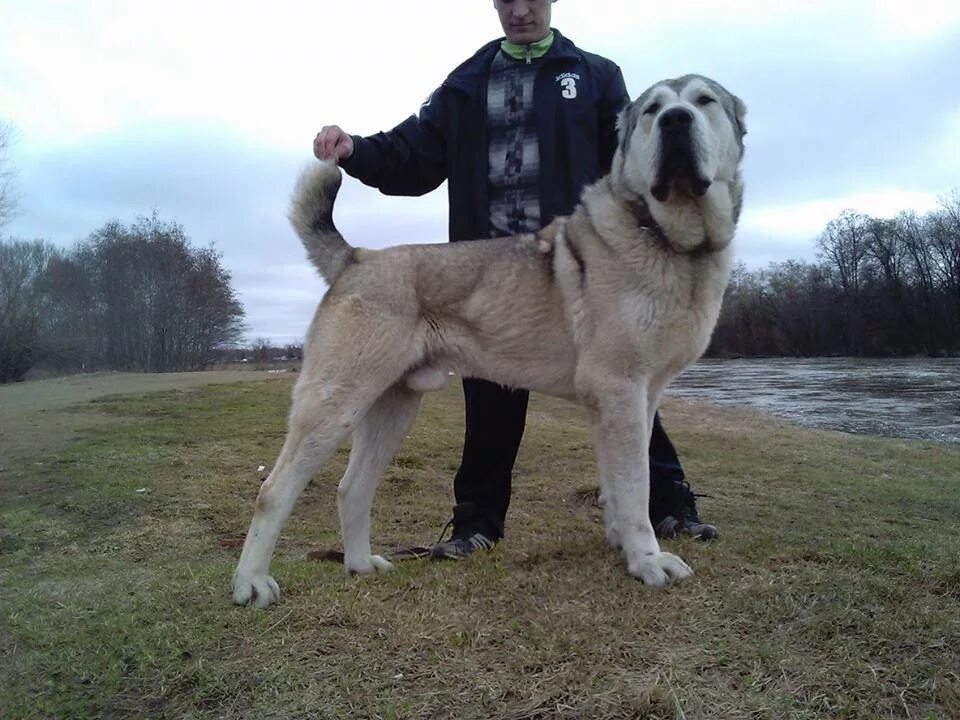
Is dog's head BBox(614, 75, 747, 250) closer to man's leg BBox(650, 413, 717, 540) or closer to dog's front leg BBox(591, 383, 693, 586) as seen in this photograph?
dog's front leg BBox(591, 383, 693, 586)

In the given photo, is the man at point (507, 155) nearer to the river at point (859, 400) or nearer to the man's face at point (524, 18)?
the man's face at point (524, 18)

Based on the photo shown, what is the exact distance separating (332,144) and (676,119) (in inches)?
69.5

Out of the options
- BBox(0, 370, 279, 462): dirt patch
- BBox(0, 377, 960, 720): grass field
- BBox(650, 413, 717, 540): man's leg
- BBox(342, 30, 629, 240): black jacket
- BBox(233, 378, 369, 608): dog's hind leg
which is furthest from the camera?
BBox(0, 370, 279, 462): dirt patch

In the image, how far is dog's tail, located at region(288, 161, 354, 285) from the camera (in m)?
3.38

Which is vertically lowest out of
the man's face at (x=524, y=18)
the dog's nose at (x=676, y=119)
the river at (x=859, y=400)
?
the river at (x=859, y=400)

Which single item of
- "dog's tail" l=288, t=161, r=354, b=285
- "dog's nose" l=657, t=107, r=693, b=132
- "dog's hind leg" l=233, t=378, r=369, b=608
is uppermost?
"dog's nose" l=657, t=107, r=693, b=132

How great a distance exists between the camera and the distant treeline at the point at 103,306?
103 feet

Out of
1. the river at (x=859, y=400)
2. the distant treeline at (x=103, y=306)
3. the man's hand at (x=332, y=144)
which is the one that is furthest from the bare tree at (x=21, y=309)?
the man's hand at (x=332, y=144)

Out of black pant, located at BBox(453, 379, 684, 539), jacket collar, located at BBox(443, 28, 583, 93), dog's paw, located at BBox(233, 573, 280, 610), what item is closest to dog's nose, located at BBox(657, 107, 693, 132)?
jacket collar, located at BBox(443, 28, 583, 93)

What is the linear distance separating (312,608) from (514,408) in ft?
6.09

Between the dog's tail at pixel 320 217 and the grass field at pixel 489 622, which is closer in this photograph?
the grass field at pixel 489 622

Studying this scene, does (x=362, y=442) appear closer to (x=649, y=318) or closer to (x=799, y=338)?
(x=649, y=318)

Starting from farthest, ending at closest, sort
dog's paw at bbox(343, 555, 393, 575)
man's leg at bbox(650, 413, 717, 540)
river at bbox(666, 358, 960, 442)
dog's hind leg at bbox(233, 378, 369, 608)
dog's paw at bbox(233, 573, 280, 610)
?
river at bbox(666, 358, 960, 442) → man's leg at bbox(650, 413, 717, 540) → dog's paw at bbox(343, 555, 393, 575) → dog's hind leg at bbox(233, 378, 369, 608) → dog's paw at bbox(233, 573, 280, 610)

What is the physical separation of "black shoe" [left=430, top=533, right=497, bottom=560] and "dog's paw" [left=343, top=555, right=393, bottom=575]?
0.92 ft
